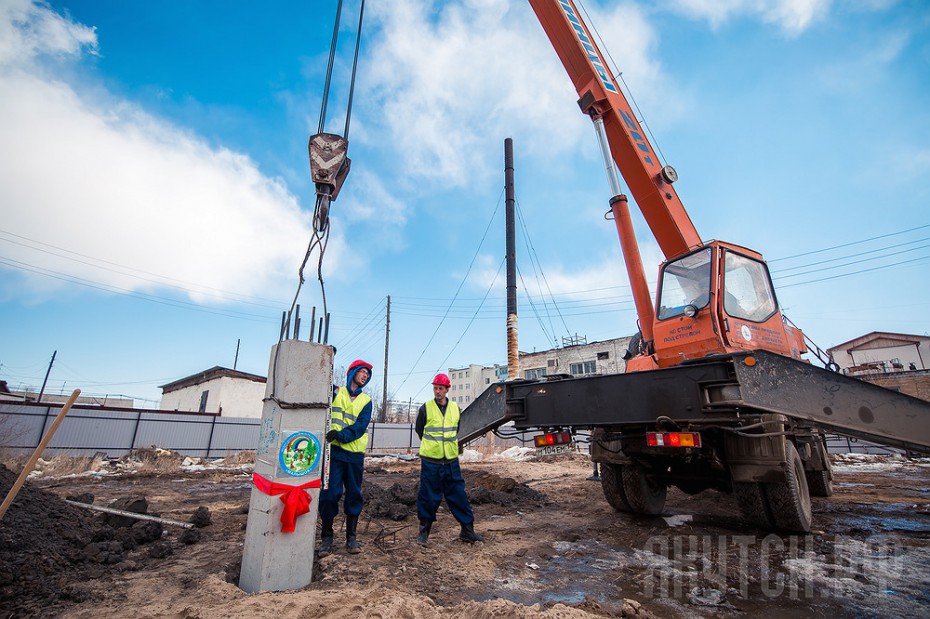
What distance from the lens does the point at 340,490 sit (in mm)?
4383

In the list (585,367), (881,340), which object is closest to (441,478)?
(585,367)

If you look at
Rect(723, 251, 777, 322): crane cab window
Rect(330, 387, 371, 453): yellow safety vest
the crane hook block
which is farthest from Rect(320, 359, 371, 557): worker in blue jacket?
Rect(723, 251, 777, 322): crane cab window

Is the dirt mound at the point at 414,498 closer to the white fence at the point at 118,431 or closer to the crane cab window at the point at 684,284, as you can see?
the crane cab window at the point at 684,284

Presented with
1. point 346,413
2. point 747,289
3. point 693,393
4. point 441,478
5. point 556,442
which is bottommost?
point 441,478

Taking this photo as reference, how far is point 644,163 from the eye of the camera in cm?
661

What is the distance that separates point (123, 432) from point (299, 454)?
18.1 metres

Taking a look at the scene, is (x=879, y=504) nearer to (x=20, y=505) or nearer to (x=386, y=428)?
(x=20, y=505)

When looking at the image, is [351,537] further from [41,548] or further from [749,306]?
[749,306]

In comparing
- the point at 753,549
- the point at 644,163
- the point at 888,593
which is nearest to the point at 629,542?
the point at 753,549

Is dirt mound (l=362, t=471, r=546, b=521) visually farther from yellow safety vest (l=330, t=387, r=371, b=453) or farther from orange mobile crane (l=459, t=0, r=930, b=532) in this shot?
yellow safety vest (l=330, t=387, r=371, b=453)

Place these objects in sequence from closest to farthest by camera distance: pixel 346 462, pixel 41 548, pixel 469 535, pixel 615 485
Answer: pixel 41 548 → pixel 346 462 → pixel 469 535 → pixel 615 485

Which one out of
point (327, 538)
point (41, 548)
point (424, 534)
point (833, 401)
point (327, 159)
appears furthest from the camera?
point (424, 534)

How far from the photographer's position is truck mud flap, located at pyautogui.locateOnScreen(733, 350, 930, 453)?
372 centimetres

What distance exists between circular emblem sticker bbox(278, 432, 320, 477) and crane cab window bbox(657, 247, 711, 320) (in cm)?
416
